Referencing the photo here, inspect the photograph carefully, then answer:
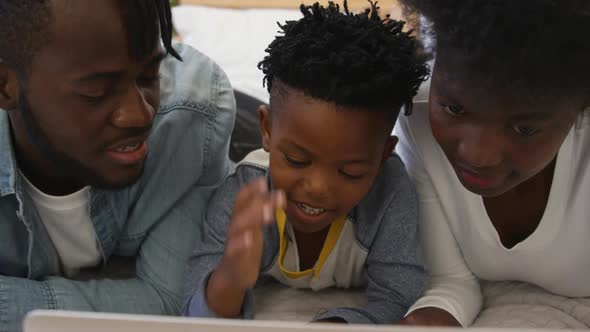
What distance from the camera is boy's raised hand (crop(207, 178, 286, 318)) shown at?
633 mm

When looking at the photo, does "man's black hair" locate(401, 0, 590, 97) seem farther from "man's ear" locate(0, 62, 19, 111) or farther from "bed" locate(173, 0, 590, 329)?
"man's ear" locate(0, 62, 19, 111)

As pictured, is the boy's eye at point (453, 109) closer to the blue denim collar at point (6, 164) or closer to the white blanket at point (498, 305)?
the white blanket at point (498, 305)

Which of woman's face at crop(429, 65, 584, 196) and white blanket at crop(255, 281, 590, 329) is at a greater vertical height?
woman's face at crop(429, 65, 584, 196)

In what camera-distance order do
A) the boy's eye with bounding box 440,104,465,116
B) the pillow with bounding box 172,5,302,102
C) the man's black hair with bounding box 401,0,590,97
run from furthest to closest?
the pillow with bounding box 172,5,302,102
the boy's eye with bounding box 440,104,465,116
the man's black hair with bounding box 401,0,590,97

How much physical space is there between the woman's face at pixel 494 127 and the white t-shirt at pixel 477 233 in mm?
142

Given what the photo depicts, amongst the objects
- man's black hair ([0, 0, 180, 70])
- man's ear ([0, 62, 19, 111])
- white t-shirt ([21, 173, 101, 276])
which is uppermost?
man's black hair ([0, 0, 180, 70])

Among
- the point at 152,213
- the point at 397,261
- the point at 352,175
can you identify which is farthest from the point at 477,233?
the point at 152,213

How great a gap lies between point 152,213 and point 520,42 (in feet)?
1.90

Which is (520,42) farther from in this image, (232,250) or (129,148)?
(129,148)

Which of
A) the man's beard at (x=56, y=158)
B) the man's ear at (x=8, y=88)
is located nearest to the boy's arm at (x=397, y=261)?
the man's beard at (x=56, y=158)

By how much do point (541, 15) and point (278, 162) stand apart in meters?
0.34

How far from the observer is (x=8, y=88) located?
2.62 feet

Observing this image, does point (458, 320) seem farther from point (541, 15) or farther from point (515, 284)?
point (541, 15)

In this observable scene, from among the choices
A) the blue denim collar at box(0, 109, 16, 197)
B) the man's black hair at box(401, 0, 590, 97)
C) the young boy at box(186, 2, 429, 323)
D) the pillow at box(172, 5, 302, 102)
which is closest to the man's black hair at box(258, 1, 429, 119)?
the young boy at box(186, 2, 429, 323)
